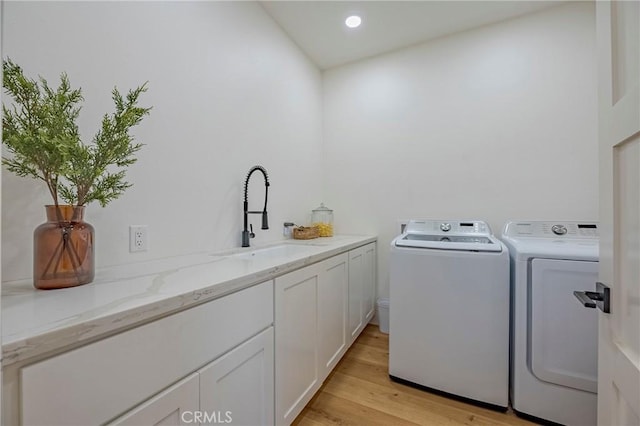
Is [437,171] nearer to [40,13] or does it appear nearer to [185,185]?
[185,185]

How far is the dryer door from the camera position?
1.34 metres

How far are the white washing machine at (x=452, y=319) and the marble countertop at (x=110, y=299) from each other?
0.88 metres

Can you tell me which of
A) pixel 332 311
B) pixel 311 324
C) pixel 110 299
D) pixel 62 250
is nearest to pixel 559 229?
pixel 332 311

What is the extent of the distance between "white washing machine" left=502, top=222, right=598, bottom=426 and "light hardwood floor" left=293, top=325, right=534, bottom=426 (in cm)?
19

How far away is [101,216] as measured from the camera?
1156mm

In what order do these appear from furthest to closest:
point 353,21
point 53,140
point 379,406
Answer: point 353,21 → point 379,406 → point 53,140

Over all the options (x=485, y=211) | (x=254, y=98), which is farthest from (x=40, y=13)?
(x=485, y=211)

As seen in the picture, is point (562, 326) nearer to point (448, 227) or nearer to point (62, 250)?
point (448, 227)

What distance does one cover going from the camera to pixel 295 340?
4.36 ft

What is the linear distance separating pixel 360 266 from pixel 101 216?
1729 millimetres

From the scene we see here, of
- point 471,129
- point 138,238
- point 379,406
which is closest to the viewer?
point 138,238

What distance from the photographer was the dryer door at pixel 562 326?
1.34 meters

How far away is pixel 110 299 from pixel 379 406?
1491 mm

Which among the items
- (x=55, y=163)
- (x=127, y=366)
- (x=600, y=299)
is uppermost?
(x=55, y=163)
